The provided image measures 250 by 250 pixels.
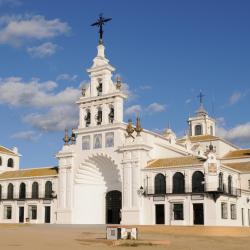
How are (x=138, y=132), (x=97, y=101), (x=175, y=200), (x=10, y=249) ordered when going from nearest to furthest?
(x=10, y=249)
(x=175, y=200)
(x=138, y=132)
(x=97, y=101)

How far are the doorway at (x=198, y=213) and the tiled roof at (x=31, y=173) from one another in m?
19.6

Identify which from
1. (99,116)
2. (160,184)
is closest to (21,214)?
(99,116)

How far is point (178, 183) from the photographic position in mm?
51656

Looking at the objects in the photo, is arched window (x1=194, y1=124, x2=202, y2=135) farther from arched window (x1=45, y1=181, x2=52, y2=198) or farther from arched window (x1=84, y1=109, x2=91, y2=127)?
arched window (x1=45, y1=181, x2=52, y2=198)

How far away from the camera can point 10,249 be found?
23.2m

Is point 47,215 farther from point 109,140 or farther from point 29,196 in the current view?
point 109,140

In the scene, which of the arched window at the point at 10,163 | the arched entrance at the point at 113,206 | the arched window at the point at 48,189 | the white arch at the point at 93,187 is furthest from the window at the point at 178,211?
the arched window at the point at 10,163

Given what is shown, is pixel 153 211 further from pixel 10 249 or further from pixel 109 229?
pixel 10 249

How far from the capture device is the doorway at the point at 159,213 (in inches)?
2045

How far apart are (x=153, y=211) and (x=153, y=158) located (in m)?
6.94

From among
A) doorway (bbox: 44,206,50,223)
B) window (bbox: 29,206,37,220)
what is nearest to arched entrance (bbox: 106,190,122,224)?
doorway (bbox: 44,206,50,223)

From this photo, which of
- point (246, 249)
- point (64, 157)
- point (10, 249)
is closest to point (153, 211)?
point (64, 157)

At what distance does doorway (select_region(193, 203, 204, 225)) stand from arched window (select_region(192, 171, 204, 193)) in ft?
4.95

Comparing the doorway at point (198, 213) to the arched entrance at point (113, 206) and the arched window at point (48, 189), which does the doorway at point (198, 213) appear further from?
the arched window at point (48, 189)
